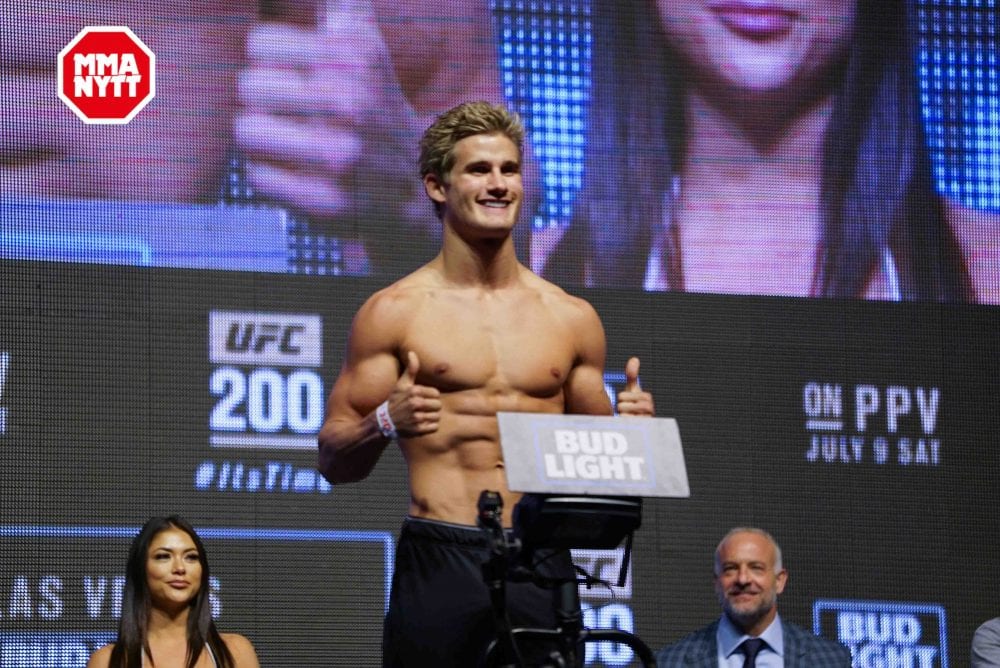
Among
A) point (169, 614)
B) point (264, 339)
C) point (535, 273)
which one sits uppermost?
point (535, 273)

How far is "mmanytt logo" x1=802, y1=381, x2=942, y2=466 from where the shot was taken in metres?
5.37

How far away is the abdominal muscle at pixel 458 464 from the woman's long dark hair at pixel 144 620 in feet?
3.69

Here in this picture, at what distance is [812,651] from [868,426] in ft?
3.53

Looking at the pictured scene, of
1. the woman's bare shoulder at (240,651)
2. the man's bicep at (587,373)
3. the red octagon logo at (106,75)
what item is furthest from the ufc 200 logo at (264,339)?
the man's bicep at (587,373)

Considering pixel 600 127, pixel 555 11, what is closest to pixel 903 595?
pixel 600 127

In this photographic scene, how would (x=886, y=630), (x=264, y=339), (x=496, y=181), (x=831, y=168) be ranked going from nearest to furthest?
1. (x=496, y=181)
2. (x=264, y=339)
3. (x=886, y=630)
4. (x=831, y=168)

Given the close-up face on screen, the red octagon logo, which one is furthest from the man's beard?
the red octagon logo

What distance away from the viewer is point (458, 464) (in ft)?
10.9

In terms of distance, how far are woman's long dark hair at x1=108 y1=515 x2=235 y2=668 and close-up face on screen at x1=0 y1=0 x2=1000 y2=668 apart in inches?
21.2

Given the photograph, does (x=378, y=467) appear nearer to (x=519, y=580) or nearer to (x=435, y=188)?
(x=435, y=188)

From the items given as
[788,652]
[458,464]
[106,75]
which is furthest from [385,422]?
[106,75]

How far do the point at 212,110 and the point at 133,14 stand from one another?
1.27 feet

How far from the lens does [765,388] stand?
17.6 ft

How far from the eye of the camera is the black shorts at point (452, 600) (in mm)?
3229
